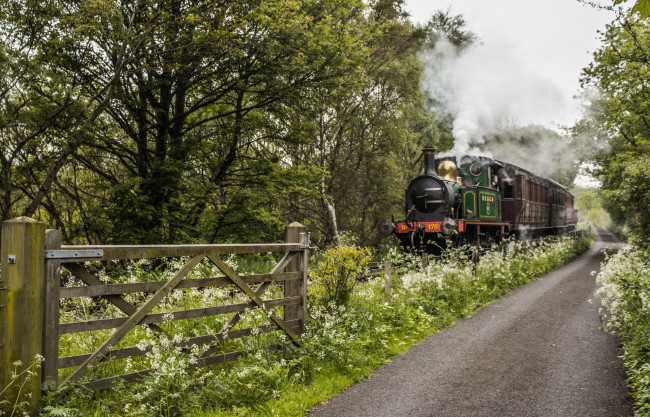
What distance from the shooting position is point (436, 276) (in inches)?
364

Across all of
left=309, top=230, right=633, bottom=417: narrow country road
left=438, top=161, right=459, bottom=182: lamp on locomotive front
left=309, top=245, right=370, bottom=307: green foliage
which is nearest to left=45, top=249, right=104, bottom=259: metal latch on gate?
left=309, top=230, right=633, bottom=417: narrow country road

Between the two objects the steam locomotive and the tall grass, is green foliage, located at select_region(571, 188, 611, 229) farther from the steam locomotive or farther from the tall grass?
the tall grass

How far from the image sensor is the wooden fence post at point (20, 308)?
318cm

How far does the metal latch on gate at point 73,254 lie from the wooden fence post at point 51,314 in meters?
0.04

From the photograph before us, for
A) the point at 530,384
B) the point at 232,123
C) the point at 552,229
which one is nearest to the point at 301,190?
the point at 232,123

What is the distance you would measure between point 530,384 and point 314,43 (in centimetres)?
870

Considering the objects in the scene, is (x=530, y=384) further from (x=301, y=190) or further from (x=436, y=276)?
(x=301, y=190)

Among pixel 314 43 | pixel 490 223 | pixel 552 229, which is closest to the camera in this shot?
pixel 314 43

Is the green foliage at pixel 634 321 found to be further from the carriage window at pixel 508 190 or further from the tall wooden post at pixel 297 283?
the carriage window at pixel 508 190

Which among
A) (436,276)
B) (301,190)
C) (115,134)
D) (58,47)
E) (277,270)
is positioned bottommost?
(436,276)

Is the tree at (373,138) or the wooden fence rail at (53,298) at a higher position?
the tree at (373,138)

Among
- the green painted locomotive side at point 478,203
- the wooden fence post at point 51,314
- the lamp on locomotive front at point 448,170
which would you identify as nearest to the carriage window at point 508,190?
the green painted locomotive side at point 478,203

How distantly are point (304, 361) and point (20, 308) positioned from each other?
9.58 feet

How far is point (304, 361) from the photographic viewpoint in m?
5.02
